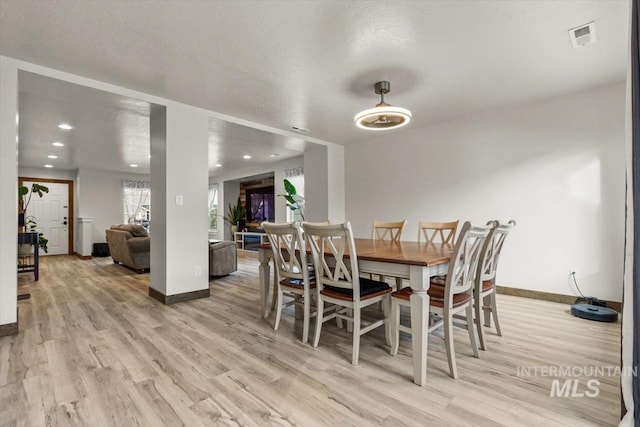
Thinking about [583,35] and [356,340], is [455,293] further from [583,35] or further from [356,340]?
[583,35]

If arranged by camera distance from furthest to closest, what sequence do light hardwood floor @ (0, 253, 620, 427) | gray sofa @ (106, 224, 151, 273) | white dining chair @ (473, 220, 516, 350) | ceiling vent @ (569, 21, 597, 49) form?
gray sofa @ (106, 224, 151, 273) → ceiling vent @ (569, 21, 597, 49) → white dining chair @ (473, 220, 516, 350) → light hardwood floor @ (0, 253, 620, 427)

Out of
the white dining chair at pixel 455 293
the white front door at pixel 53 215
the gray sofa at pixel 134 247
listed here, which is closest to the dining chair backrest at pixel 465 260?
the white dining chair at pixel 455 293

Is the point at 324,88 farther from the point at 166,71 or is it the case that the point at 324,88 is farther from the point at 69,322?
the point at 69,322

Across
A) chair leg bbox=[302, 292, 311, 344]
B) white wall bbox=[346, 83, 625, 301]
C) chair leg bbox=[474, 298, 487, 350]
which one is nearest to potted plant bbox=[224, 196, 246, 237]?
white wall bbox=[346, 83, 625, 301]

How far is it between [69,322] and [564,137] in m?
5.46

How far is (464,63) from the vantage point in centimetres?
271

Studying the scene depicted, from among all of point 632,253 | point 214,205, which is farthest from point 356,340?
point 214,205

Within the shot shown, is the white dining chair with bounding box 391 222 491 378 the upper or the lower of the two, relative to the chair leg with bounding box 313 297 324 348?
upper

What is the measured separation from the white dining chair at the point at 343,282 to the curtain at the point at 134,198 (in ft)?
26.4

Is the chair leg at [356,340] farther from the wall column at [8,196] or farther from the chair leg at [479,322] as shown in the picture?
the wall column at [8,196]

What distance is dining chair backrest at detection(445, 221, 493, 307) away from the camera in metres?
1.74

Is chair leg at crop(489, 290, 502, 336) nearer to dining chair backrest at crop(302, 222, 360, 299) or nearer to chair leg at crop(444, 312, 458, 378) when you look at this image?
chair leg at crop(444, 312, 458, 378)

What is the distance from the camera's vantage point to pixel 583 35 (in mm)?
2275

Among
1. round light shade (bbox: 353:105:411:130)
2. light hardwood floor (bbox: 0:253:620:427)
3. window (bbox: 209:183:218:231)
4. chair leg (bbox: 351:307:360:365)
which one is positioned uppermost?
round light shade (bbox: 353:105:411:130)
